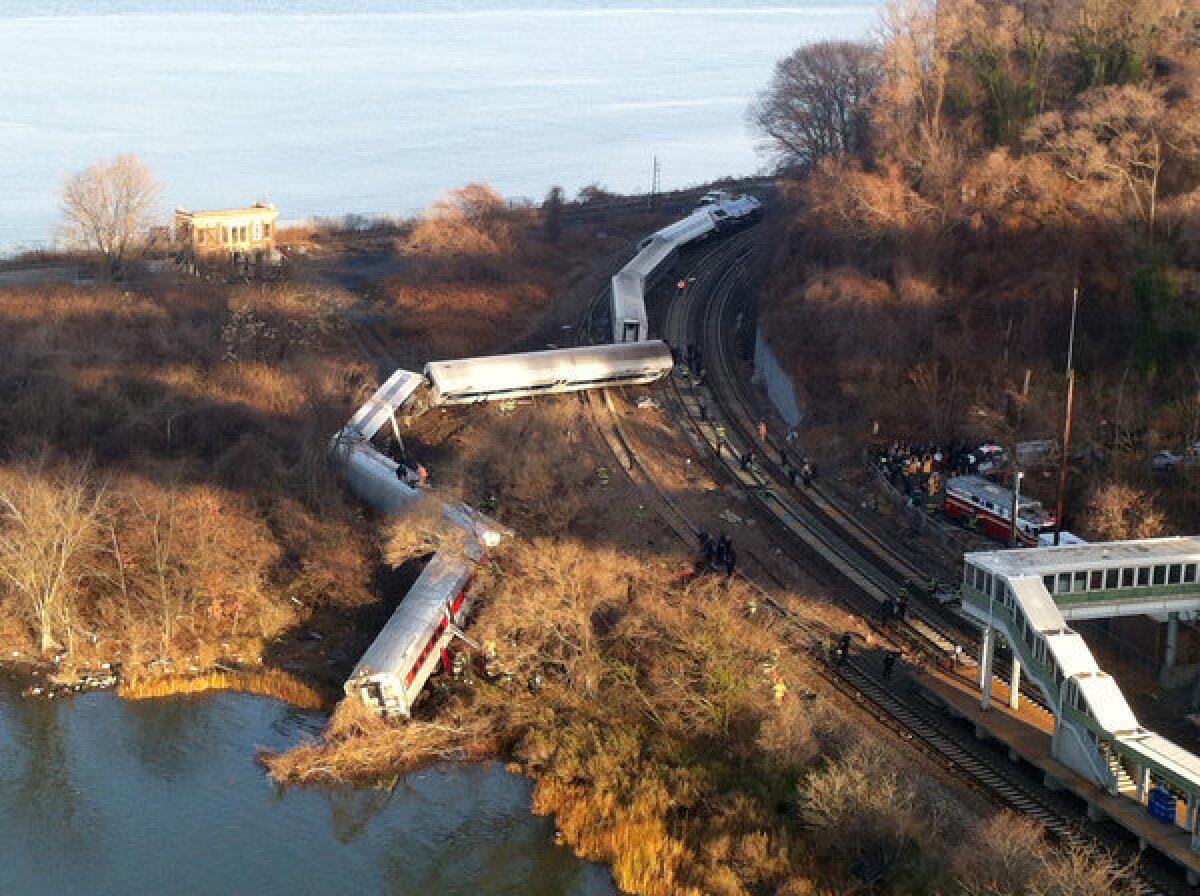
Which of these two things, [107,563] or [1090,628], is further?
[107,563]

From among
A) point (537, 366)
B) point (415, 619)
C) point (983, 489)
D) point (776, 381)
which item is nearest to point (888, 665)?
point (983, 489)

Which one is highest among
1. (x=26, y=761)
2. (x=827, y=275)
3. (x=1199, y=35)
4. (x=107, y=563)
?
(x=1199, y=35)

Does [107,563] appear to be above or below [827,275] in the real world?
below

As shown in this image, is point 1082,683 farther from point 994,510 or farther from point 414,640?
point 414,640

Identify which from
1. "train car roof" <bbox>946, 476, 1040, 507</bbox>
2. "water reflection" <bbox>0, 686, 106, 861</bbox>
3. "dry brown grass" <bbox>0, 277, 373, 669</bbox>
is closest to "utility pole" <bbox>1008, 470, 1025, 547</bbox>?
"train car roof" <bbox>946, 476, 1040, 507</bbox>

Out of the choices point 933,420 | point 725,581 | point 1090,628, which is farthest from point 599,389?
point 1090,628

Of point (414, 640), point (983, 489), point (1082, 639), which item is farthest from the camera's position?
point (983, 489)

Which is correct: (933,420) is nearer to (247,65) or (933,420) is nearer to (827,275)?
(827,275)
